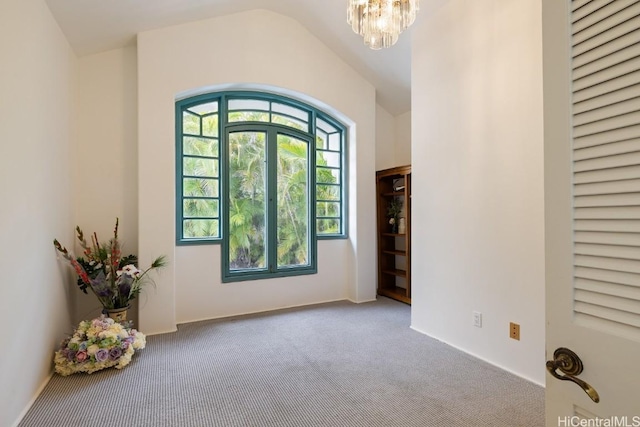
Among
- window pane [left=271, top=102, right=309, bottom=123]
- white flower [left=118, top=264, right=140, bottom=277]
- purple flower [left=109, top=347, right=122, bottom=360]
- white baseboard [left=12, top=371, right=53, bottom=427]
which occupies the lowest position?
white baseboard [left=12, top=371, right=53, bottom=427]

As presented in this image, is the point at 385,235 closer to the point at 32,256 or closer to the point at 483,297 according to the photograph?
the point at 483,297

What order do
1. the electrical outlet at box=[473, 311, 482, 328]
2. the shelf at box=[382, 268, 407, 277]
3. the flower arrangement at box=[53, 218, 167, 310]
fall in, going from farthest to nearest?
1. the shelf at box=[382, 268, 407, 277]
2. the flower arrangement at box=[53, 218, 167, 310]
3. the electrical outlet at box=[473, 311, 482, 328]

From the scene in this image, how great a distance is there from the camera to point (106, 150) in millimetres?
3430

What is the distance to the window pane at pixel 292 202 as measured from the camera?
4289mm

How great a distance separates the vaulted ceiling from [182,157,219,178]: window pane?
4.27 ft

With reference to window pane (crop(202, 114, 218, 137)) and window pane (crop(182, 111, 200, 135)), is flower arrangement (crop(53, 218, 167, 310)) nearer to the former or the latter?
window pane (crop(182, 111, 200, 135))

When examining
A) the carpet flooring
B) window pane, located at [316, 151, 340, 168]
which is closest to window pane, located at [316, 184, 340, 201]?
window pane, located at [316, 151, 340, 168]

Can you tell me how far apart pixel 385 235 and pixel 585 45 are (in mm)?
4111

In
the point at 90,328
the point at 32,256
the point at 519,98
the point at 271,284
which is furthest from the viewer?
the point at 271,284

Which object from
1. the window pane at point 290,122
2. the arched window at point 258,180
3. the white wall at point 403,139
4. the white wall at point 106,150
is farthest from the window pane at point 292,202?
the white wall at point 106,150

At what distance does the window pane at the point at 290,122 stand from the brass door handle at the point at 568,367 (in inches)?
153

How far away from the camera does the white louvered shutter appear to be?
705mm

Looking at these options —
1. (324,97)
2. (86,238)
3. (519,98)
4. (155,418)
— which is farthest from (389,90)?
(155,418)

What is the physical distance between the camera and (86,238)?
334cm
